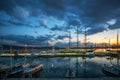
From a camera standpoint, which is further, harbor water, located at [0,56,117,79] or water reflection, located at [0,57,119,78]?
water reflection, located at [0,57,119,78]

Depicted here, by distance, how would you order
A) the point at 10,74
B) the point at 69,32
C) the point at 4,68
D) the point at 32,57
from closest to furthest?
the point at 10,74
the point at 4,68
the point at 69,32
the point at 32,57

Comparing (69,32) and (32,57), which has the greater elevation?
(69,32)

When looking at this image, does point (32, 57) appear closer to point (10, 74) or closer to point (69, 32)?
point (69, 32)

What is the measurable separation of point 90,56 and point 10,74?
57.3 metres

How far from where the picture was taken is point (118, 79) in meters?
11.1

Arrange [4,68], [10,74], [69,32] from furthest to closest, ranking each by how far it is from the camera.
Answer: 1. [69,32]
2. [4,68]
3. [10,74]

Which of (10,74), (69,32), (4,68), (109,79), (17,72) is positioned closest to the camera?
(109,79)

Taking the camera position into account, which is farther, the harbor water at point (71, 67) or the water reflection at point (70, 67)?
the water reflection at point (70, 67)

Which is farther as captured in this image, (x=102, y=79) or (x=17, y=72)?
(x=17, y=72)

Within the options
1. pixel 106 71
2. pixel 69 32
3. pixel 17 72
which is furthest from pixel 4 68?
pixel 69 32

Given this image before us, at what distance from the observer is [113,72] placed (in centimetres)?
3075

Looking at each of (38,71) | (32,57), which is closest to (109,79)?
(38,71)

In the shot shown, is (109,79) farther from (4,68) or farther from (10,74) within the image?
(4,68)

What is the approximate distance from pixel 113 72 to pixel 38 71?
16.6 meters
